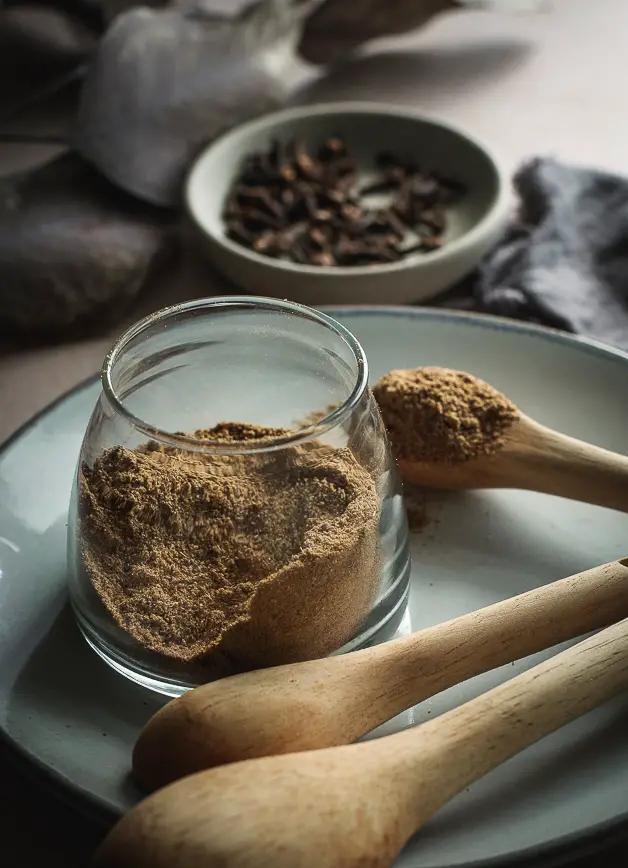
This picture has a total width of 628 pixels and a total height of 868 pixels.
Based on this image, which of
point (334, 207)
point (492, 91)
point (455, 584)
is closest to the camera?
point (455, 584)

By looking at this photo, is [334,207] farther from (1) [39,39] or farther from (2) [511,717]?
(2) [511,717]

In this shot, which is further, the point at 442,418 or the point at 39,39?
the point at 39,39

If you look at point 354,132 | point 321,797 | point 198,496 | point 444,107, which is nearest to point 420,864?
point 321,797

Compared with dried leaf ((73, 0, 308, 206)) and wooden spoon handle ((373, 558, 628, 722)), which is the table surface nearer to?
dried leaf ((73, 0, 308, 206))

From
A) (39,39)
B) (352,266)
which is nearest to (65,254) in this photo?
(352,266)

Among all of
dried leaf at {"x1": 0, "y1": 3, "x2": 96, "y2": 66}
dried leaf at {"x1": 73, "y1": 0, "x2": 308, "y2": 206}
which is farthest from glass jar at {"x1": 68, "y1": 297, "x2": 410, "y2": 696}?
dried leaf at {"x1": 0, "y1": 3, "x2": 96, "y2": 66}

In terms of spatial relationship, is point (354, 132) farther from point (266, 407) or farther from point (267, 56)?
point (266, 407)

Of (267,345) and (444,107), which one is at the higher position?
(267,345)

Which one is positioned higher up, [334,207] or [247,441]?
[247,441]
